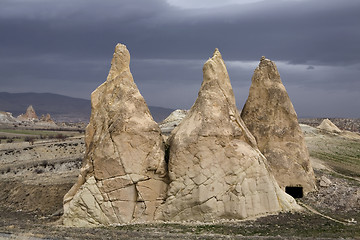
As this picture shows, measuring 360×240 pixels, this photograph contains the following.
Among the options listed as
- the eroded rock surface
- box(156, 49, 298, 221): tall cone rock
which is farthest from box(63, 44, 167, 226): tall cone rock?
the eroded rock surface

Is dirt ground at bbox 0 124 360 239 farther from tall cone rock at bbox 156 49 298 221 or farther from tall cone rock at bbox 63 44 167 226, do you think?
tall cone rock at bbox 63 44 167 226

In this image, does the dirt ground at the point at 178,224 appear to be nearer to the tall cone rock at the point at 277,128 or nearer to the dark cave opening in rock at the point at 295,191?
the dark cave opening in rock at the point at 295,191

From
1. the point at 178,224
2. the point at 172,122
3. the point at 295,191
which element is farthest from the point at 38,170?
the point at 172,122

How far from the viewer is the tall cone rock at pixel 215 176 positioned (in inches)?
880

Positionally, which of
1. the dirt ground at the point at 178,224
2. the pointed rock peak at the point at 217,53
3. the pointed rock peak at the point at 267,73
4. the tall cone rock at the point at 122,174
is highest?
the pointed rock peak at the point at 217,53

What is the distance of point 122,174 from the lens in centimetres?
2294

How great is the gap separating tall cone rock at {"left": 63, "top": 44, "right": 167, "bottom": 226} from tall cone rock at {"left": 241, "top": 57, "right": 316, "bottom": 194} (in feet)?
26.7

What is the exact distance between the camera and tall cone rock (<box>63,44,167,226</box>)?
893 inches

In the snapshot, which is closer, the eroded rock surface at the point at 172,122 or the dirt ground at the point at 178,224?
the dirt ground at the point at 178,224

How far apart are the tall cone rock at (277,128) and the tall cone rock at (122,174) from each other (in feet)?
26.7

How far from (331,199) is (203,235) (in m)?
10.9

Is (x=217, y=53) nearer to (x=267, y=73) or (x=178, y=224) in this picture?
(x=267, y=73)

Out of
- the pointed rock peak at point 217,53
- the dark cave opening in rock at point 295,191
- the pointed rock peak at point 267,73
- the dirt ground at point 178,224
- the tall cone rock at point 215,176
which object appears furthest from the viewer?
the pointed rock peak at point 267,73

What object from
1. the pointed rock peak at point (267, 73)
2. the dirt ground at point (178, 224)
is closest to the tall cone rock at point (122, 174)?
the dirt ground at point (178, 224)
